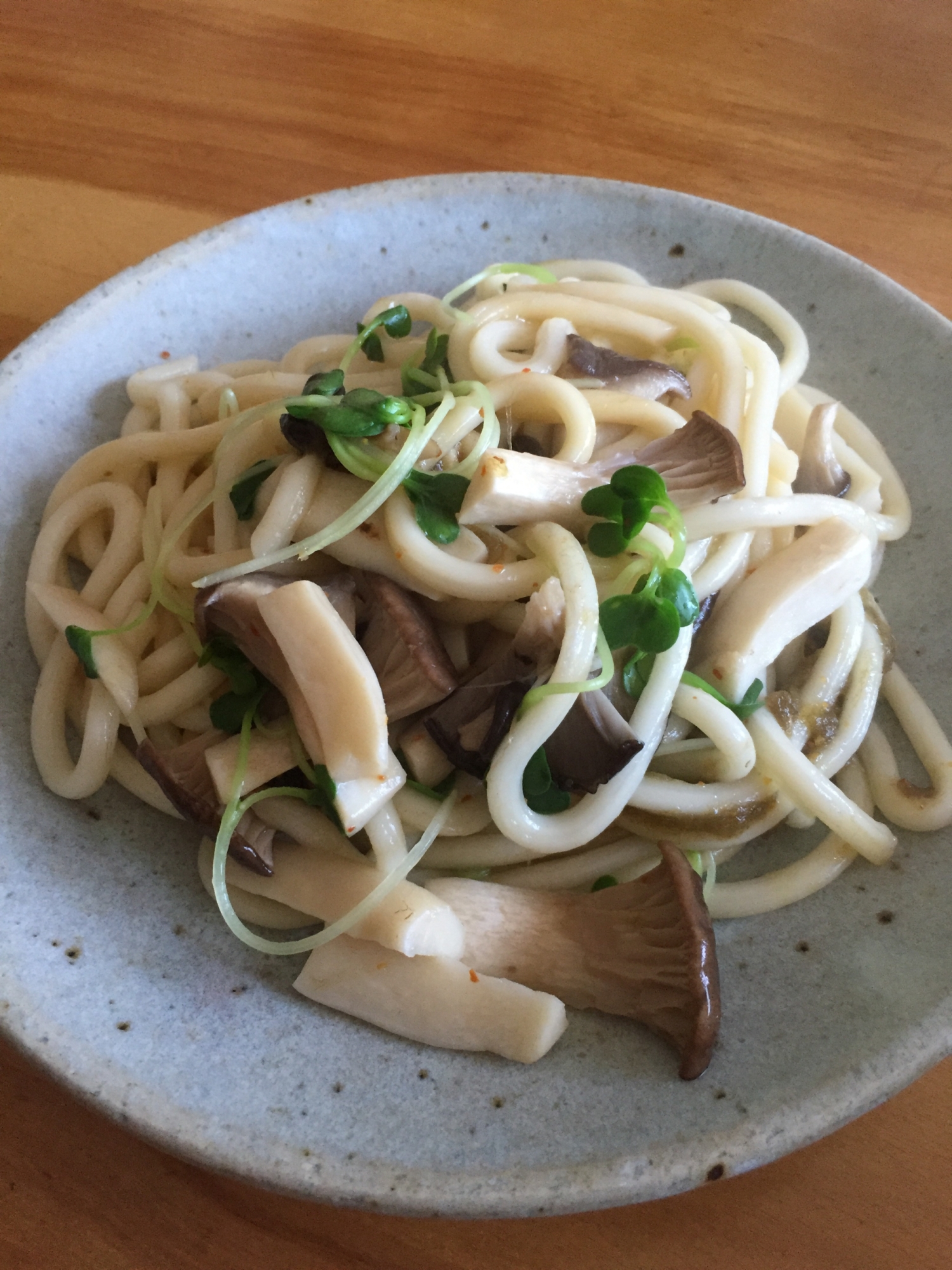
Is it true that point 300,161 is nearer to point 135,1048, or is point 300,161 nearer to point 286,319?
point 286,319

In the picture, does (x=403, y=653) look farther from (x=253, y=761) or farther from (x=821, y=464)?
(x=821, y=464)

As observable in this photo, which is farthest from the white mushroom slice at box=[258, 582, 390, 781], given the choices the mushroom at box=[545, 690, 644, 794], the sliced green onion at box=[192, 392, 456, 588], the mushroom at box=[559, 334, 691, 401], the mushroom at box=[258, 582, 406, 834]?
the mushroom at box=[559, 334, 691, 401]

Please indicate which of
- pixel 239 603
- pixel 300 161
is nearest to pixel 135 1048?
pixel 239 603

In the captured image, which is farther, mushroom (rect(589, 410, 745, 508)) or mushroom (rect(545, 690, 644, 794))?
mushroom (rect(589, 410, 745, 508))

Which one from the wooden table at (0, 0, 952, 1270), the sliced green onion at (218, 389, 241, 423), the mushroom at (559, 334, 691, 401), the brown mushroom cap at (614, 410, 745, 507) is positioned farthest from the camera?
the wooden table at (0, 0, 952, 1270)

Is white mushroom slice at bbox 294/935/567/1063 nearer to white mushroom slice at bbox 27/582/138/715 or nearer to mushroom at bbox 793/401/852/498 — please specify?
white mushroom slice at bbox 27/582/138/715

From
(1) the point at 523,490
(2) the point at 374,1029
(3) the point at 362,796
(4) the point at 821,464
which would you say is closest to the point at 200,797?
(3) the point at 362,796

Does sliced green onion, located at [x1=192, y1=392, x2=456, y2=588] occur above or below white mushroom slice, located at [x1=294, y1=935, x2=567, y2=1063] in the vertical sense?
above
